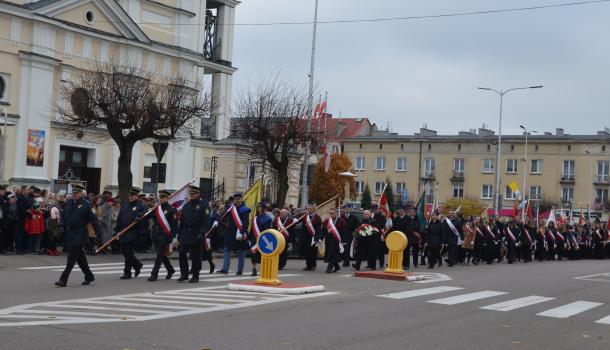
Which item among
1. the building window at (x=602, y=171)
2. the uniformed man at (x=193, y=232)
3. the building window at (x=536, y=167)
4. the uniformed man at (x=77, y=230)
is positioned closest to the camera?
the uniformed man at (x=77, y=230)

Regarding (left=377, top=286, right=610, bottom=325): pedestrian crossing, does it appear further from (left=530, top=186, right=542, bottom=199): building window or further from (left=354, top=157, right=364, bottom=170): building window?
(left=354, top=157, right=364, bottom=170): building window

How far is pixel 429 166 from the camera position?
308 feet

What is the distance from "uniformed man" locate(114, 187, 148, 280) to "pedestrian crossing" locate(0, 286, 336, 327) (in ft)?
7.29

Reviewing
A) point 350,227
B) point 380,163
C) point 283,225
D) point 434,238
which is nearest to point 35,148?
point 283,225

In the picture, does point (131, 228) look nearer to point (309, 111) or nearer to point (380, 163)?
point (309, 111)

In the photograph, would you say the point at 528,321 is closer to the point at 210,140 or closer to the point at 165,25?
the point at 165,25

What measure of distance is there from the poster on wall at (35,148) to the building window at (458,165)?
60972mm

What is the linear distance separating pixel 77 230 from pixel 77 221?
6.8 inches

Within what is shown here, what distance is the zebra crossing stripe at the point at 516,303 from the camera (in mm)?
15477

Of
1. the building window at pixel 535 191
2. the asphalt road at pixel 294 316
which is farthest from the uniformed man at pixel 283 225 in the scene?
the building window at pixel 535 191

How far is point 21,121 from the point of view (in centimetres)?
3788

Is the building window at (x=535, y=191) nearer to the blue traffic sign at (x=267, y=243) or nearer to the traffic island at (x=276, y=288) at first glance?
the traffic island at (x=276, y=288)

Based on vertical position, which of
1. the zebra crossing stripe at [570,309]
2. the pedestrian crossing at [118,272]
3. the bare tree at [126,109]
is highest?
the bare tree at [126,109]

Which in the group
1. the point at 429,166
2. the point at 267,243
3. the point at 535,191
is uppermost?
the point at 429,166
